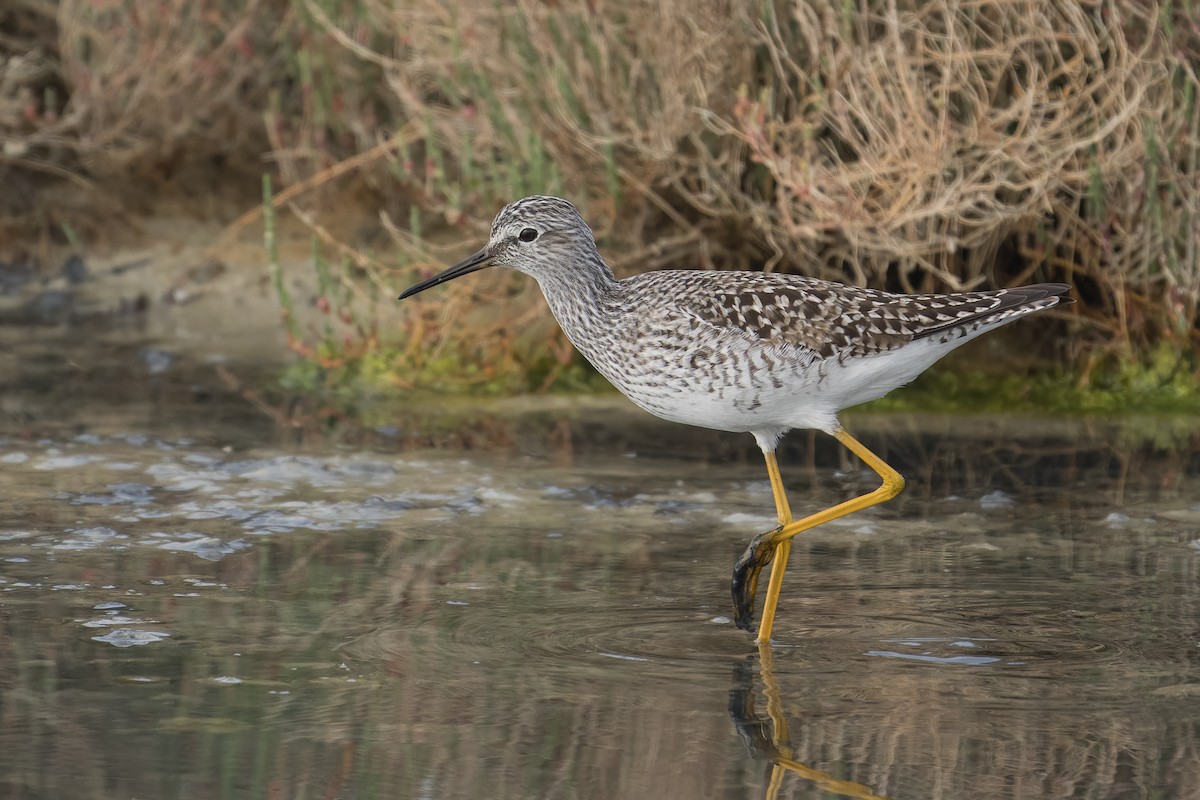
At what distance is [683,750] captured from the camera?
439 centimetres

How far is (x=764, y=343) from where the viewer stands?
5.66 m

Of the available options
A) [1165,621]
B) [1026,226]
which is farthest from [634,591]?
[1026,226]

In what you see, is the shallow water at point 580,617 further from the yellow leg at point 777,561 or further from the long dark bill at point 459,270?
the long dark bill at point 459,270

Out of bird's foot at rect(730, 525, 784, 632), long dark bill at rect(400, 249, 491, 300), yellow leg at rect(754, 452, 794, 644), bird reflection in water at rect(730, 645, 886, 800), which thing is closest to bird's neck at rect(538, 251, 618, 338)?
long dark bill at rect(400, 249, 491, 300)

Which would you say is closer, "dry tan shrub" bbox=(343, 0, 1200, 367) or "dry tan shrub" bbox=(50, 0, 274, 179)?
"dry tan shrub" bbox=(343, 0, 1200, 367)

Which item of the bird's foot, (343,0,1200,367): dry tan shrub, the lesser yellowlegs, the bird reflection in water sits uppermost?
(343,0,1200,367): dry tan shrub

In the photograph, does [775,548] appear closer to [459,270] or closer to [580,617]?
[580,617]

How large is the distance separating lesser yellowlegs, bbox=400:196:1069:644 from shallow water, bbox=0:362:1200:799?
0.52 metres

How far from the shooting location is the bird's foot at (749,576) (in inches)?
217

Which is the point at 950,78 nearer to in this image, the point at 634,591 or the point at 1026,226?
the point at 1026,226

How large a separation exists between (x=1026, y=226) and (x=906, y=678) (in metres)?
4.12

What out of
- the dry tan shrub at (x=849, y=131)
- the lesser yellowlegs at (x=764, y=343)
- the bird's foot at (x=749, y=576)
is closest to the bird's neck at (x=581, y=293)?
the lesser yellowlegs at (x=764, y=343)

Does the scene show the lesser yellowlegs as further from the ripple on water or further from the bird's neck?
the ripple on water

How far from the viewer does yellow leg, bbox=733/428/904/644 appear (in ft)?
18.0
